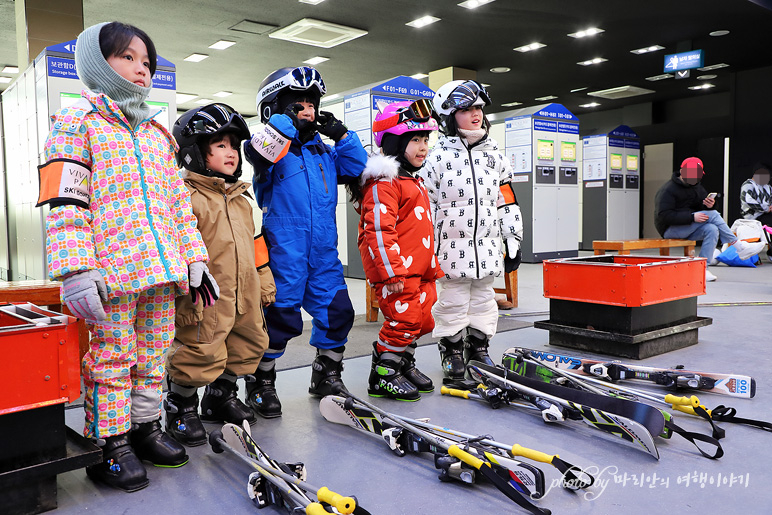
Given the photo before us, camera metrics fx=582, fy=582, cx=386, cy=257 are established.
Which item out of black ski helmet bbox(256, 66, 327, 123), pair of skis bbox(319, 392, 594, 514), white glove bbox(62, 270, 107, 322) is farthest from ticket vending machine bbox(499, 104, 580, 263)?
white glove bbox(62, 270, 107, 322)

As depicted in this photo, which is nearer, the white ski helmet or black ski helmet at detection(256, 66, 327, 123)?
black ski helmet at detection(256, 66, 327, 123)

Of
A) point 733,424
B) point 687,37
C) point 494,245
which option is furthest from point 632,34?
point 733,424

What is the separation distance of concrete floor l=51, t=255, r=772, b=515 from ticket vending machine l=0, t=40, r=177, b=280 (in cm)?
205

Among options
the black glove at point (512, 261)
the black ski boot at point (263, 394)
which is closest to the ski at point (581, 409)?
the black glove at point (512, 261)

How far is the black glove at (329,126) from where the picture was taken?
9.50 feet

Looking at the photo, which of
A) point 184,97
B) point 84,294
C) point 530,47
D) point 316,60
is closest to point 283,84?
point 84,294

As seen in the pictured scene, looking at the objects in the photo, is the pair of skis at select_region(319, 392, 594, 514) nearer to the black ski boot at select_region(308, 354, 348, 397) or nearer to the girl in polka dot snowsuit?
the black ski boot at select_region(308, 354, 348, 397)

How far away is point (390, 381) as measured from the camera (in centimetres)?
301

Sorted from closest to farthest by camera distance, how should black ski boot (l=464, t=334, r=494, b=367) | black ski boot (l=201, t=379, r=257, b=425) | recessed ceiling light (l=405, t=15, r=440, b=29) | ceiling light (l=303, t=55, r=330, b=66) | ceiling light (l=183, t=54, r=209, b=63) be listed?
1. black ski boot (l=201, t=379, r=257, b=425)
2. black ski boot (l=464, t=334, r=494, b=367)
3. recessed ceiling light (l=405, t=15, r=440, b=29)
4. ceiling light (l=183, t=54, r=209, b=63)
5. ceiling light (l=303, t=55, r=330, b=66)

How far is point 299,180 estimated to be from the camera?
276cm

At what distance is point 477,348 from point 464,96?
148 centimetres

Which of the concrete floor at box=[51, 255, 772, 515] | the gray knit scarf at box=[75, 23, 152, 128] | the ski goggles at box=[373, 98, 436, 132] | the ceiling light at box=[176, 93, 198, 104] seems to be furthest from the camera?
the ceiling light at box=[176, 93, 198, 104]

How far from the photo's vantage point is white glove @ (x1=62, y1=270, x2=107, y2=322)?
1829 millimetres

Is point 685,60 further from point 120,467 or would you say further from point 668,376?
point 120,467
